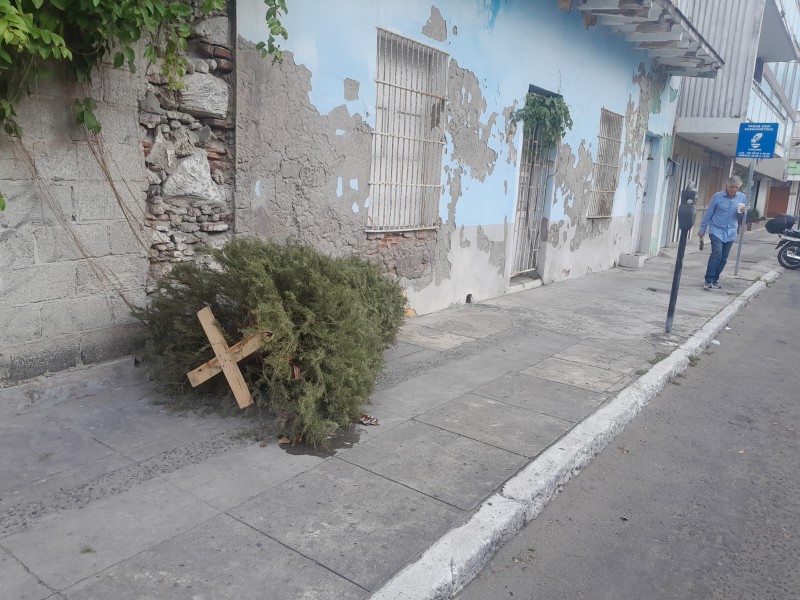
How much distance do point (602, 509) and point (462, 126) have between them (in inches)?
207

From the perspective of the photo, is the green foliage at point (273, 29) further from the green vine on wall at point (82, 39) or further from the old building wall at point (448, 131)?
the green vine on wall at point (82, 39)

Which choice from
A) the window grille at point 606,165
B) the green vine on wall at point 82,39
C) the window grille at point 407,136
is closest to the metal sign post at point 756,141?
the window grille at point 606,165

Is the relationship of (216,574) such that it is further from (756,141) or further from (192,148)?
(756,141)

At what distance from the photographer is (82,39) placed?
153 inches

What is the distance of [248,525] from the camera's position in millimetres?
3029

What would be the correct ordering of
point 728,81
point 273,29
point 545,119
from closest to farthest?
point 273,29 → point 545,119 → point 728,81

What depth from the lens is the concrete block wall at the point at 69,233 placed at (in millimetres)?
3885

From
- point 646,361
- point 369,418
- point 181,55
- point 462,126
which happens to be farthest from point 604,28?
point 369,418

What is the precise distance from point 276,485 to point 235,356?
93 centimetres

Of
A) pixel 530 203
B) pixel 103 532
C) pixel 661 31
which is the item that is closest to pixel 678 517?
pixel 103 532

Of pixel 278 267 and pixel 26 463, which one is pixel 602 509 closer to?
pixel 278 267

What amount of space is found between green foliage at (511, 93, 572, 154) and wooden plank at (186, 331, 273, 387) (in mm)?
5986

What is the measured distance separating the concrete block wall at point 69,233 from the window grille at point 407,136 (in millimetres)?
2703

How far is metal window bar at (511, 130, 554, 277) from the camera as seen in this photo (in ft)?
31.6
